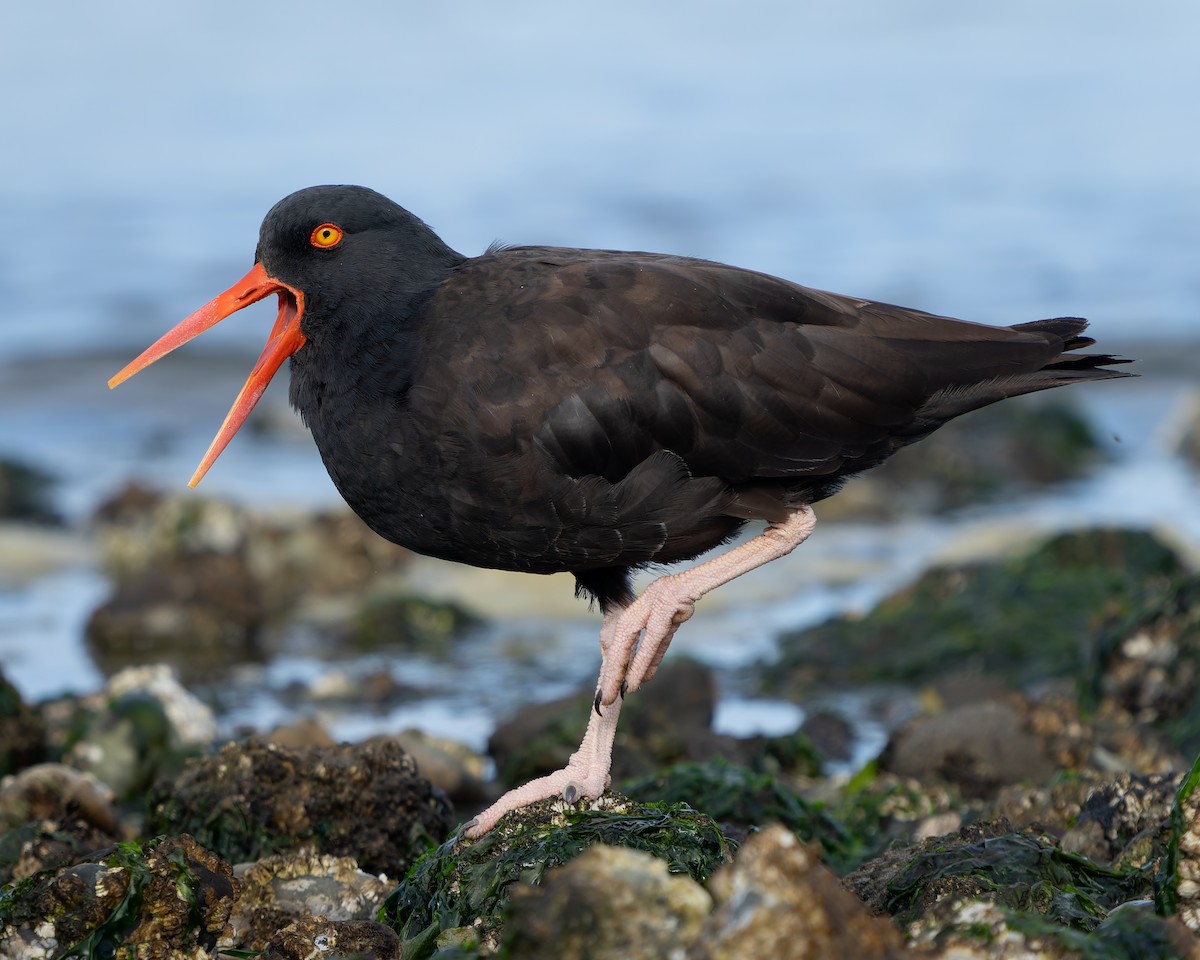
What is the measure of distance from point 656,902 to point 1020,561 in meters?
6.17

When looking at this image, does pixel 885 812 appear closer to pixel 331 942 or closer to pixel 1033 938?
pixel 331 942

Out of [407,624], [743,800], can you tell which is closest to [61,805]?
[743,800]

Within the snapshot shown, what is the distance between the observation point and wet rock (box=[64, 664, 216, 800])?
5.64 meters

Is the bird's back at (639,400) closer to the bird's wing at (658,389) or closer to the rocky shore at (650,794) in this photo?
the bird's wing at (658,389)

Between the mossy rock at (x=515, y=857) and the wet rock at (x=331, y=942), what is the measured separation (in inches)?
2.4

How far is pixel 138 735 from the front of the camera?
5719 mm

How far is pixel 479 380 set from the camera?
3.91 metres

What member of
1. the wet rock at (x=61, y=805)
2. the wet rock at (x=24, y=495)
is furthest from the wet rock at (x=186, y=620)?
the wet rock at (x=61, y=805)

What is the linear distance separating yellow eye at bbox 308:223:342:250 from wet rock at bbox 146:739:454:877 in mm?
1437

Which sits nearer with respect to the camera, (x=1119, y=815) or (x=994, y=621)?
(x=1119, y=815)

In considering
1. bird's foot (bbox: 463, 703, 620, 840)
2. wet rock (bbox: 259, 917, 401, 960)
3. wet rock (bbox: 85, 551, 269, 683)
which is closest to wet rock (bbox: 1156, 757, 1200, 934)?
bird's foot (bbox: 463, 703, 620, 840)

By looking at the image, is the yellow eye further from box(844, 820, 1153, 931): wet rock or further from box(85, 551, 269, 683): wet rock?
box(85, 551, 269, 683): wet rock

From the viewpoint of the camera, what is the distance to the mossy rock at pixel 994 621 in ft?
23.6

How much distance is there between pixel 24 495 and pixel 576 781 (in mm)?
7695
